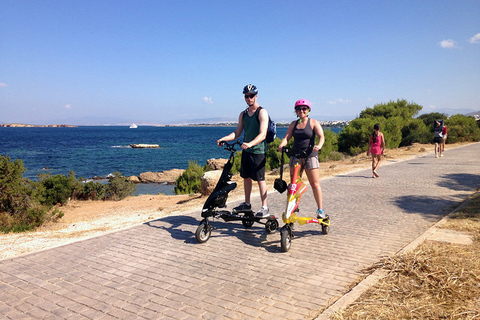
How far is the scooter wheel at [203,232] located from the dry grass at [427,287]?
2408 mm

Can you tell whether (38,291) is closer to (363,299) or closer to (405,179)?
(363,299)

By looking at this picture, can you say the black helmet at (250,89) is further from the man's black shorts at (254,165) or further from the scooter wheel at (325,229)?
the scooter wheel at (325,229)

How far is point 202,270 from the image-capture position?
179 inches

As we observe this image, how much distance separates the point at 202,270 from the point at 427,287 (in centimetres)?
248

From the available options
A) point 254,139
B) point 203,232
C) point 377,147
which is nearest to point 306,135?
point 254,139

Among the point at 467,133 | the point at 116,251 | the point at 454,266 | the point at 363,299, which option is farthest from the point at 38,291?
the point at 467,133

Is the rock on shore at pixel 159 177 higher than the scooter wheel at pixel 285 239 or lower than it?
lower

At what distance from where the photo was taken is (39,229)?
341 inches

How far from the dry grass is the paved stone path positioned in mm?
355

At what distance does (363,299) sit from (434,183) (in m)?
8.73

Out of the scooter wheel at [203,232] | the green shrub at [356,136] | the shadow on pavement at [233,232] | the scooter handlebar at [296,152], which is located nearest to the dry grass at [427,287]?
the shadow on pavement at [233,232]

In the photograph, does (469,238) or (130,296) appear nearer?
(130,296)

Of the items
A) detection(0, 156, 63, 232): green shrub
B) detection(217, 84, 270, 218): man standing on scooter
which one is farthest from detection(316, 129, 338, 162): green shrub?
detection(217, 84, 270, 218): man standing on scooter

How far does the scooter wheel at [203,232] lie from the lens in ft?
18.1
